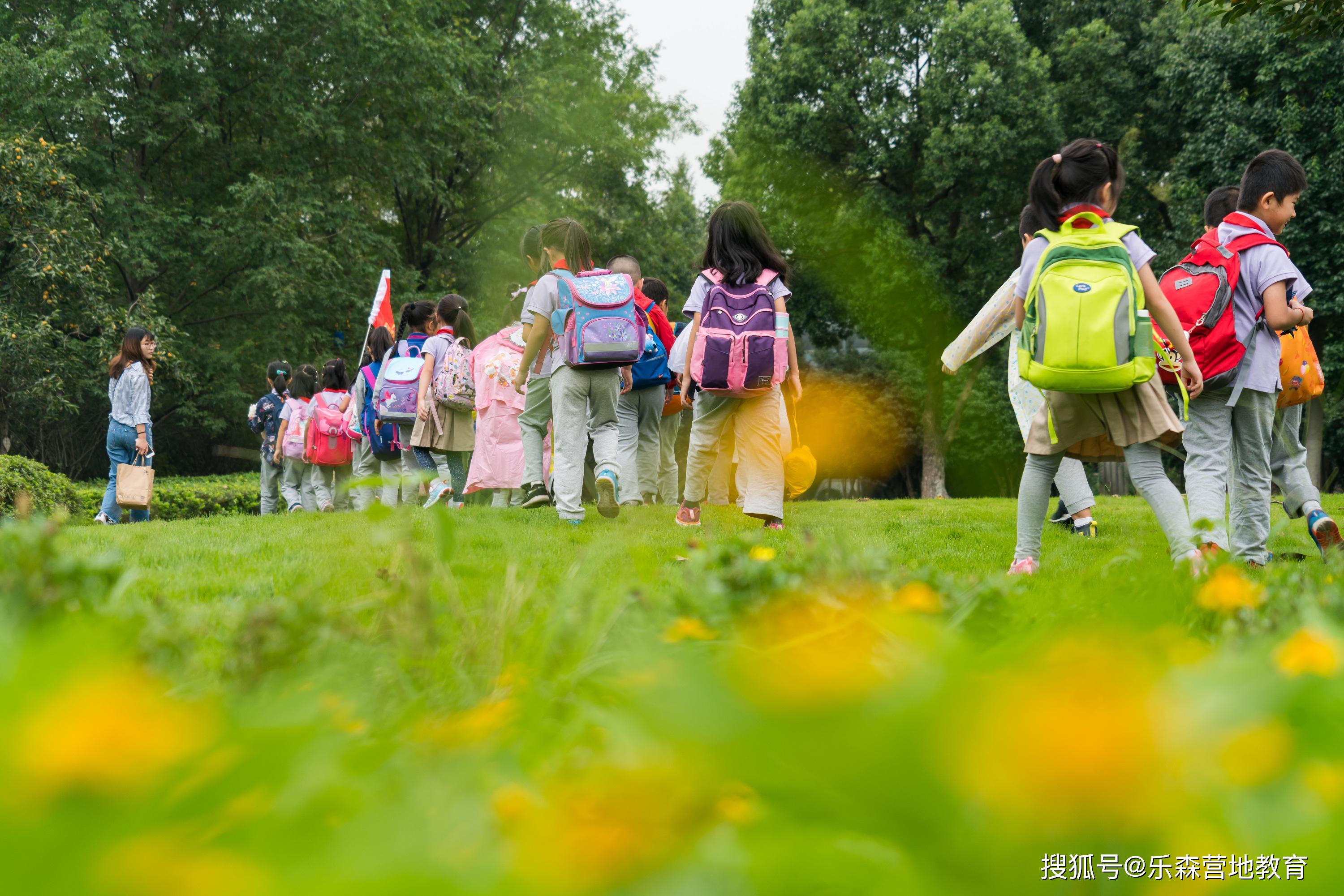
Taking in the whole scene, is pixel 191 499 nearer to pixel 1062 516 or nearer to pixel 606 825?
pixel 1062 516

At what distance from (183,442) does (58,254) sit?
847 centimetres

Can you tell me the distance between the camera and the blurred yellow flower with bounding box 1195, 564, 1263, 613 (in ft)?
5.60

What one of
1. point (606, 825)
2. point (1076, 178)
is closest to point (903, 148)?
point (1076, 178)

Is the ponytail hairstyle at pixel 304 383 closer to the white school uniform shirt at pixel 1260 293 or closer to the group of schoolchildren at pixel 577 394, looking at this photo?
the group of schoolchildren at pixel 577 394

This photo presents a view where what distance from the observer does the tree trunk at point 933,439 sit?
79.7 feet

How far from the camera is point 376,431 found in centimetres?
978

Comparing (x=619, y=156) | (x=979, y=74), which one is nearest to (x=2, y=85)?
(x=619, y=156)

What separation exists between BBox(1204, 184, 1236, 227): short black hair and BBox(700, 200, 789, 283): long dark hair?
248cm

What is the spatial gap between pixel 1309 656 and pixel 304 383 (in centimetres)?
1224

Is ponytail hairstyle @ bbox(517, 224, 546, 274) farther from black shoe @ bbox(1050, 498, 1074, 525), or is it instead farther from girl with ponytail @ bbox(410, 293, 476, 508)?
black shoe @ bbox(1050, 498, 1074, 525)

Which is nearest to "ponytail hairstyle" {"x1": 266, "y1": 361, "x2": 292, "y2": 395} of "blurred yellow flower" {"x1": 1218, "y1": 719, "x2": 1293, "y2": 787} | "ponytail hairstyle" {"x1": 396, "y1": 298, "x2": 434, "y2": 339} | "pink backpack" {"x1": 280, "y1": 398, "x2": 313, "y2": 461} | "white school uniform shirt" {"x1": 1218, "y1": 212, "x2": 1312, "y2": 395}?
"pink backpack" {"x1": 280, "y1": 398, "x2": 313, "y2": 461}

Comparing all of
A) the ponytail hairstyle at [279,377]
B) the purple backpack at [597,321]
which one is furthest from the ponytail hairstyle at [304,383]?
the purple backpack at [597,321]

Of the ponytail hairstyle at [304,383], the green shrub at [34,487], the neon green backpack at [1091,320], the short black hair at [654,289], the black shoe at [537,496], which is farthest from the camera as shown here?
the ponytail hairstyle at [304,383]

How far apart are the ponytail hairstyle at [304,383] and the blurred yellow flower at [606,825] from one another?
1205cm
